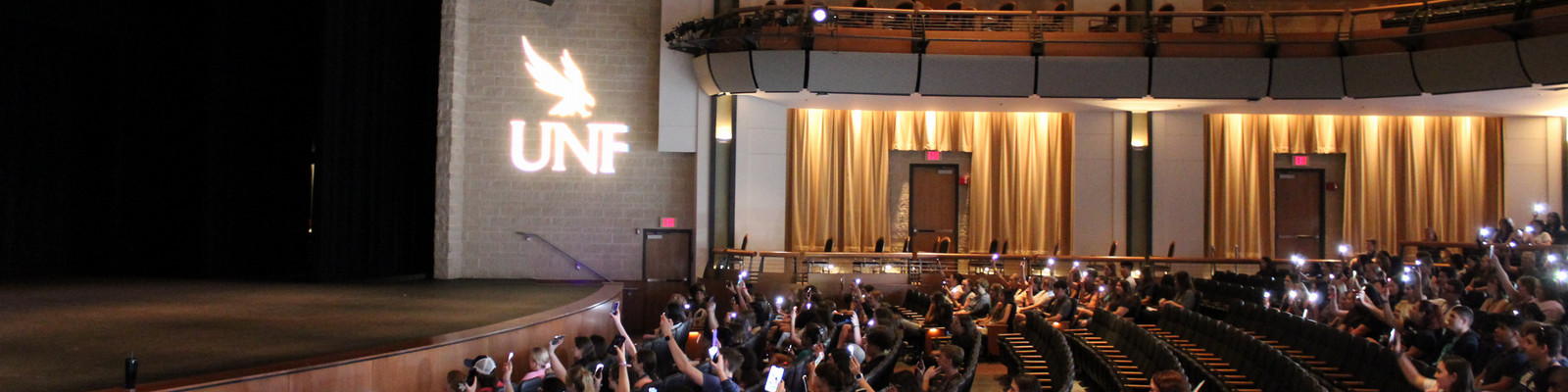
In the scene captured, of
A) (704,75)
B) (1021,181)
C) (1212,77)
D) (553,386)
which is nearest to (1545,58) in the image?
(1212,77)

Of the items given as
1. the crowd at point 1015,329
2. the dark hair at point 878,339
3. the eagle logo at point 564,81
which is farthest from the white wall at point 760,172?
the dark hair at point 878,339

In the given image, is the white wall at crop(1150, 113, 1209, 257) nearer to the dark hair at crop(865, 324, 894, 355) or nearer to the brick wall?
the brick wall

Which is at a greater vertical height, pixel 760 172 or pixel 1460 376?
pixel 760 172

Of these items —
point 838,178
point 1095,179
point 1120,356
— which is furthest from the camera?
point 838,178

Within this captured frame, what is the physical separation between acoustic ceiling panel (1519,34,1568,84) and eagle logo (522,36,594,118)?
1182cm

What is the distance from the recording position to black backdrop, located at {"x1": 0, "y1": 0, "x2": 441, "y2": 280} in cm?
1315

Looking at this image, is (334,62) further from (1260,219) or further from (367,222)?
(1260,219)

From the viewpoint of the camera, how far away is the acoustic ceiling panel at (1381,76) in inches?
535

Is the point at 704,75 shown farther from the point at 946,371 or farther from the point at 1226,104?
→ the point at 946,371

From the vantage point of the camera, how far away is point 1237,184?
690 inches

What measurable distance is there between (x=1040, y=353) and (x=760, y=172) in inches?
315

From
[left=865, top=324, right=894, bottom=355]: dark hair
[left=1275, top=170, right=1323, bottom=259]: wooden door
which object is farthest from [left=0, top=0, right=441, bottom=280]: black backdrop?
[left=1275, top=170, right=1323, bottom=259]: wooden door

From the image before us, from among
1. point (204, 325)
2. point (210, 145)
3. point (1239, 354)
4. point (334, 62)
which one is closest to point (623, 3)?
point (334, 62)

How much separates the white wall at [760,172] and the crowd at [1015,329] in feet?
10.6
